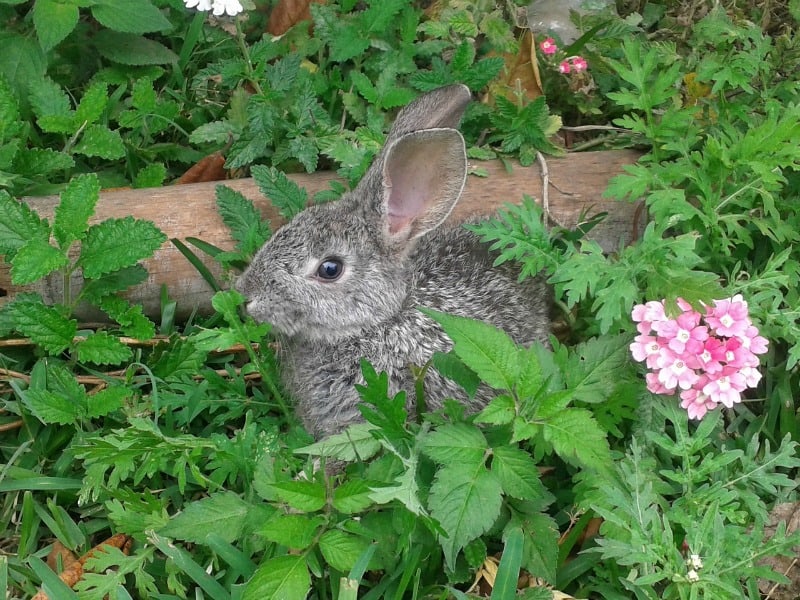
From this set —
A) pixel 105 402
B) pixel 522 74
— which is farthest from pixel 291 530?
pixel 522 74

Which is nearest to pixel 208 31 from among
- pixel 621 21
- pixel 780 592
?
pixel 621 21

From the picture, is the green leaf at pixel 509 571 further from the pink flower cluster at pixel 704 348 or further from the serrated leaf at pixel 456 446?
the pink flower cluster at pixel 704 348

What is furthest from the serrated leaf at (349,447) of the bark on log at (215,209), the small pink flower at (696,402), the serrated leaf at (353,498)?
the bark on log at (215,209)

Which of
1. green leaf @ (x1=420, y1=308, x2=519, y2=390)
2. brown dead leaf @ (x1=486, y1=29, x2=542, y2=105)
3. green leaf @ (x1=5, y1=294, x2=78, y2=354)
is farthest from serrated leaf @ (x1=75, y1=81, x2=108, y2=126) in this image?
green leaf @ (x1=420, y1=308, x2=519, y2=390)

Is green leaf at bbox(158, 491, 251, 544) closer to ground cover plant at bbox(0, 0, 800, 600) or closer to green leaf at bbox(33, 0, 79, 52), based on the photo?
ground cover plant at bbox(0, 0, 800, 600)

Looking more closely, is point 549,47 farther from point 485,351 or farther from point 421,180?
point 485,351

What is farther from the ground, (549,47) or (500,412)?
(549,47)
